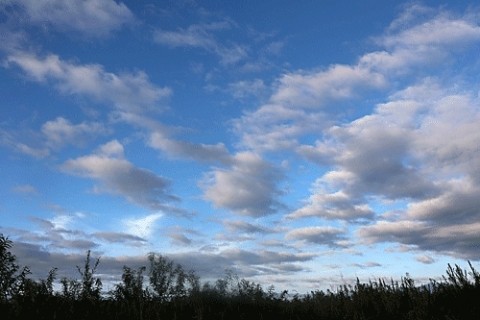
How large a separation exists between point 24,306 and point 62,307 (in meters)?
0.96

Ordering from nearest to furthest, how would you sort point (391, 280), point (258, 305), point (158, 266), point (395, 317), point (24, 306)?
1. point (24, 306)
2. point (395, 317)
3. point (391, 280)
4. point (258, 305)
5. point (158, 266)

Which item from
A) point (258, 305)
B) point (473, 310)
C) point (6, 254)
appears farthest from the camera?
point (6, 254)

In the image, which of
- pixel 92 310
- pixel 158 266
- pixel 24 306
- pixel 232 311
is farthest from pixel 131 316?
pixel 158 266

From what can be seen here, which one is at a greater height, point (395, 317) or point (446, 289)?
point (446, 289)

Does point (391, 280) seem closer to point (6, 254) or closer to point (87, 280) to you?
point (87, 280)

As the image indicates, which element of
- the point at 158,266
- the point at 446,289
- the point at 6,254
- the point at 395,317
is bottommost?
the point at 395,317

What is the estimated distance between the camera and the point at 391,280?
14.7 metres

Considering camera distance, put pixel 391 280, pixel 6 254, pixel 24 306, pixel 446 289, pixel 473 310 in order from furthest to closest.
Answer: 1. pixel 6 254
2. pixel 391 280
3. pixel 446 289
4. pixel 24 306
5. pixel 473 310

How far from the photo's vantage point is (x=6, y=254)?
20.7m

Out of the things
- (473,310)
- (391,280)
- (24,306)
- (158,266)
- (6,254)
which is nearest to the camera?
(473,310)

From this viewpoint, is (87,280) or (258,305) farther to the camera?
(258,305)

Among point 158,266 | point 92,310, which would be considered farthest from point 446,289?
point 158,266

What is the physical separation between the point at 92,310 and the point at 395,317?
837cm

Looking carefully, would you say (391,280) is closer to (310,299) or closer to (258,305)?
(310,299)
